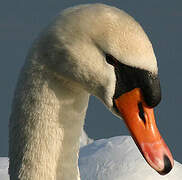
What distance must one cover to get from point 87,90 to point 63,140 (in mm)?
332

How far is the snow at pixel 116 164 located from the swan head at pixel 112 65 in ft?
7.05

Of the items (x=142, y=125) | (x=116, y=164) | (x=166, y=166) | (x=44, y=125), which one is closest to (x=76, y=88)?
(x=44, y=125)

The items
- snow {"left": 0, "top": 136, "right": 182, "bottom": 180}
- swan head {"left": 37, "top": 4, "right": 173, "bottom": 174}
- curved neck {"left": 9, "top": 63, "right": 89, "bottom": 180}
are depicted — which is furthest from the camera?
snow {"left": 0, "top": 136, "right": 182, "bottom": 180}

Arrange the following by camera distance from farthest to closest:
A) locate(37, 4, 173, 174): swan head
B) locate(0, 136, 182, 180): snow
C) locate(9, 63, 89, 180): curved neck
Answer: locate(0, 136, 182, 180): snow
locate(9, 63, 89, 180): curved neck
locate(37, 4, 173, 174): swan head

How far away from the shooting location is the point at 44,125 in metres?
3.33

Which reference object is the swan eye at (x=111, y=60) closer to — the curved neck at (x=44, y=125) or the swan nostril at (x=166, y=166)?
the curved neck at (x=44, y=125)

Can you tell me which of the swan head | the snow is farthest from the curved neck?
the snow

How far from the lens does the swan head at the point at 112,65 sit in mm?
3027

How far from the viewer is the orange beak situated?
3.11 meters

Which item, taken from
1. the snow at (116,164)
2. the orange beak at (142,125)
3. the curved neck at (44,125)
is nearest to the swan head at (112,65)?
the orange beak at (142,125)

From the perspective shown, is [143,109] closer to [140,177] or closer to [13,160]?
[13,160]

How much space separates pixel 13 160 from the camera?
342cm

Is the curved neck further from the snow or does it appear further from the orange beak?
the snow

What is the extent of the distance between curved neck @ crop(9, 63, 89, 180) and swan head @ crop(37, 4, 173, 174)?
13 centimetres
